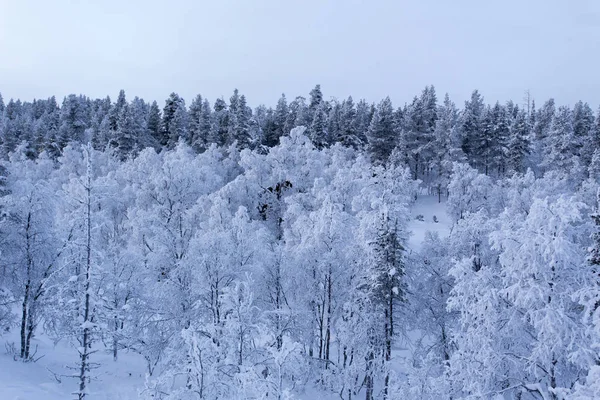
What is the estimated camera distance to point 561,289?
45.5 feet

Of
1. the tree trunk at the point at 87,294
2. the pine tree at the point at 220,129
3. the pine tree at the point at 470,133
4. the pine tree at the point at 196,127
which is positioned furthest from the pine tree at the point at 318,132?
the tree trunk at the point at 87,294

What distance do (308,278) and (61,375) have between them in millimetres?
13885

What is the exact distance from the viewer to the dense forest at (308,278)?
45.3ft

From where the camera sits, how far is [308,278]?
26531 mm

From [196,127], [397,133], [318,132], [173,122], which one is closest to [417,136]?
[397,133]

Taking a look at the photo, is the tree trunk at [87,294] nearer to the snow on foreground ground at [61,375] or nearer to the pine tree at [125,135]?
the snow on foreground ground at [61,375]

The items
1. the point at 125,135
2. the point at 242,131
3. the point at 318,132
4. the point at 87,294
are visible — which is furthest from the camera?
the point at 125,135

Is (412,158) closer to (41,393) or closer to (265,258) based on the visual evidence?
(265,258)

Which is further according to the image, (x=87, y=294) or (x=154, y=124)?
(x=154, y=124)

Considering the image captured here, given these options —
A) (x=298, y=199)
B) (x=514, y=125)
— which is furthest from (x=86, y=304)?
(x=514, y=125)

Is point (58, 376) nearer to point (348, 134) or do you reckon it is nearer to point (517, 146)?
point (348, 134)

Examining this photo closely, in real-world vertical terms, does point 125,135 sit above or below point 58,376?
above

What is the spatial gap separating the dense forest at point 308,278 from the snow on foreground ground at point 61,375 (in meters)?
0.88

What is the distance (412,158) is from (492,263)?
132ft
